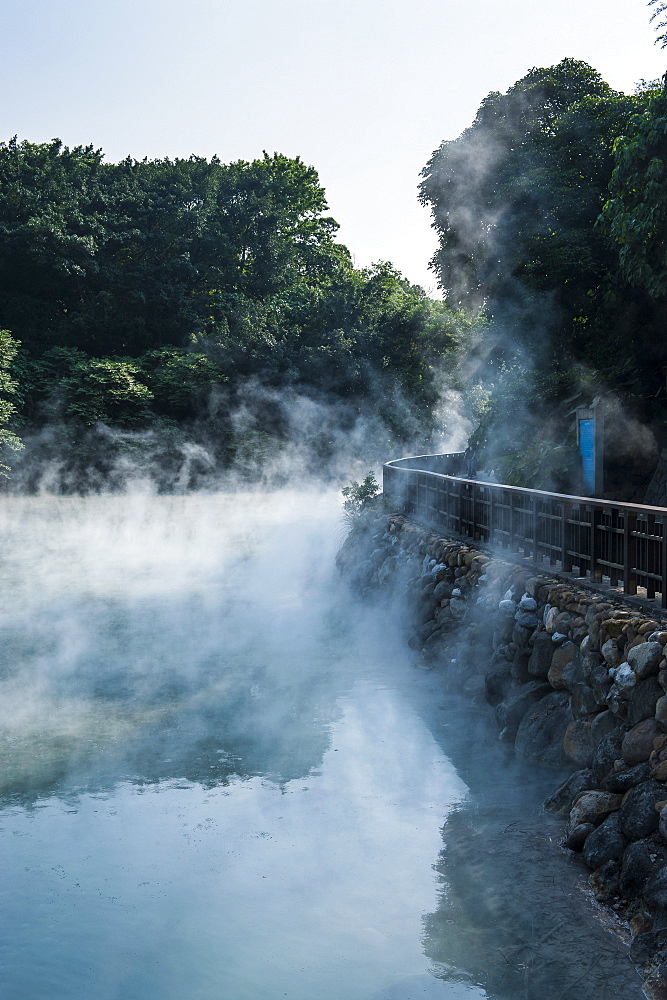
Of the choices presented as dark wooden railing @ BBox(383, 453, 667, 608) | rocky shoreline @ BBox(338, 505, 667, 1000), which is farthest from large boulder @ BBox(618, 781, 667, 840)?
dark wooden railing @ BBox(383, 453, 667, 608)

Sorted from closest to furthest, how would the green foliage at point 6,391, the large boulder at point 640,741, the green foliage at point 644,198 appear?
the large boulder at point 640,741 → the green foliage at point 644,198 → the green foliage at point 6,391

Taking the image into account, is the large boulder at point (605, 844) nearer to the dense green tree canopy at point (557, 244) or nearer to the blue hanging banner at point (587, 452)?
the blue hanging banner at point (587, 452)

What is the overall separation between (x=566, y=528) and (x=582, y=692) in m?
2.09

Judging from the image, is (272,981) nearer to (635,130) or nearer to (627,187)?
(627,187)

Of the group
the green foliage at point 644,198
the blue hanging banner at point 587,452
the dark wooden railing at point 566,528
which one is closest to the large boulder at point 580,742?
the dark wooden railing at point 566,528

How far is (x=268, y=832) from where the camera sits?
6.98 meters

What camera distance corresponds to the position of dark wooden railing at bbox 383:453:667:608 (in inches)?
289

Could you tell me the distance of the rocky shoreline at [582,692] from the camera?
5.45m

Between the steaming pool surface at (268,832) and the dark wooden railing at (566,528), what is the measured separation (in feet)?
5.94

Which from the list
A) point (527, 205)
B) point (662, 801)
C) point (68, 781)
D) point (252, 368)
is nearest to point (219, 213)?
point (252, 368)

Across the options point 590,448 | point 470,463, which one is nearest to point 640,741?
point 590,448

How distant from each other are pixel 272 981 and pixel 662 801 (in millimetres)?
2536

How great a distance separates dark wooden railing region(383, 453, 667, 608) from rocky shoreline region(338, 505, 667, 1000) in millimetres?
257

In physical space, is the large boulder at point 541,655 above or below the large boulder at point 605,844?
above
